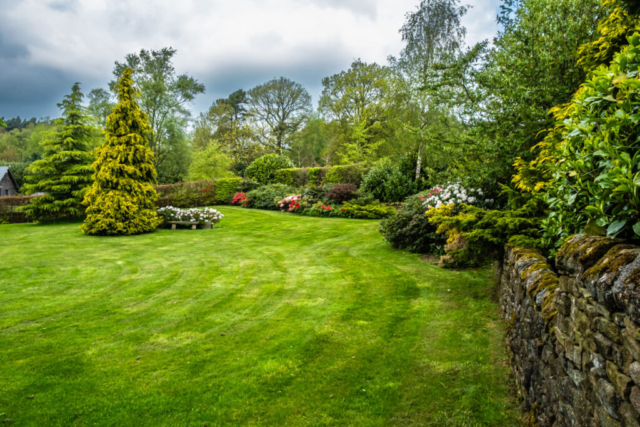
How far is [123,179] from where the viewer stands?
12688 millimetres

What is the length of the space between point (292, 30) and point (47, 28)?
14.6 m

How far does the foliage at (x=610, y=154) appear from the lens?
1785 millimetres

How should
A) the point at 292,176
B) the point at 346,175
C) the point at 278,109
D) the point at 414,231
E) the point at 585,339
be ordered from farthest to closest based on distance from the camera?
the point at 278,109 → the point at 292,176 → the point at 346,175 → the point at 414,231 → the point at 585,339

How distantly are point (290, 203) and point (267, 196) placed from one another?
9.92 ft

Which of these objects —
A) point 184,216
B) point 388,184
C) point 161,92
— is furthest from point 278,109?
point 184,216

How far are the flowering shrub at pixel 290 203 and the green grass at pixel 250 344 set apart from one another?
10.4 meters

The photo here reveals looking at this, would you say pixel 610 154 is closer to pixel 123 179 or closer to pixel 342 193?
pixel 123 179

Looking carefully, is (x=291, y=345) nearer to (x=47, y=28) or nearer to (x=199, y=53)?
(x=47, y=28)

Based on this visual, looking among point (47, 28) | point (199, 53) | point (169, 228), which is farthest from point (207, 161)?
point (169, 228)

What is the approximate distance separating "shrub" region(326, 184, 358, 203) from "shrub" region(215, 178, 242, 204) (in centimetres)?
876

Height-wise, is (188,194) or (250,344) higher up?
(188,194)

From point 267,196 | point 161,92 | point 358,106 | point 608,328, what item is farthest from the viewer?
point 358,106

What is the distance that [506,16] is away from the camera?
22.7 feet

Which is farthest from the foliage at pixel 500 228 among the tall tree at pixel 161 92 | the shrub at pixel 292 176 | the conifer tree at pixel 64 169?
the tall tree at pixel 161 92
